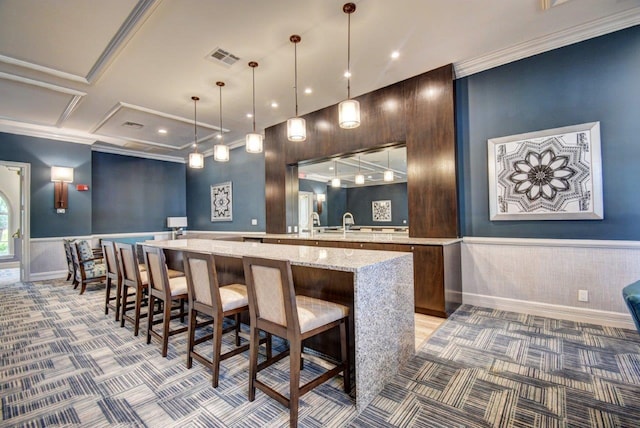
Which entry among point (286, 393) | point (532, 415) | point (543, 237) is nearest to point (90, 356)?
point (286, 393)

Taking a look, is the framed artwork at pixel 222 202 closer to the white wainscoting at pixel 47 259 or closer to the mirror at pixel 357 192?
the mirror at pixel 357 192

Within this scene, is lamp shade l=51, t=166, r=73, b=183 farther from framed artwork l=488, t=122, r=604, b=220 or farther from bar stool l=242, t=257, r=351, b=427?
framed artwork l=488, t=122, r=604, b=220

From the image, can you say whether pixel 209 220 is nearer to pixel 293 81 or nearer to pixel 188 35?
pixel 293 81

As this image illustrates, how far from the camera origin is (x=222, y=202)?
734 cm

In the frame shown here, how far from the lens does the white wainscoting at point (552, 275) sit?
115 inches

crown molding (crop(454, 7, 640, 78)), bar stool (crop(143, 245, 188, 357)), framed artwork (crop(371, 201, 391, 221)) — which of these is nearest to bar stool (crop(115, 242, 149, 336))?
bar stool (crop(143, 245, 188, 357))

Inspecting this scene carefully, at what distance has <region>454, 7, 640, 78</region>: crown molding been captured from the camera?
286cm

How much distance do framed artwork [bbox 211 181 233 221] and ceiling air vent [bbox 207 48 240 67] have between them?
397 centimetres

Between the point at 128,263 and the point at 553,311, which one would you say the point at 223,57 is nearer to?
the point at 128,263

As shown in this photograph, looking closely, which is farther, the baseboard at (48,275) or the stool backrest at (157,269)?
the baseboard at (48,275)

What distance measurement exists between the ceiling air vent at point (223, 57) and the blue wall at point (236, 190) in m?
3.03

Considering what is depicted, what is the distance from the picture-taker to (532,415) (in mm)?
1706

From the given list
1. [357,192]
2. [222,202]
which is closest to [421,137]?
[357,192]

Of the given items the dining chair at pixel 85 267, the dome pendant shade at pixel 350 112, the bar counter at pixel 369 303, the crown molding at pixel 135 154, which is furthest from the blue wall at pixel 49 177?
the dome pendant shade at pixel 350 112
